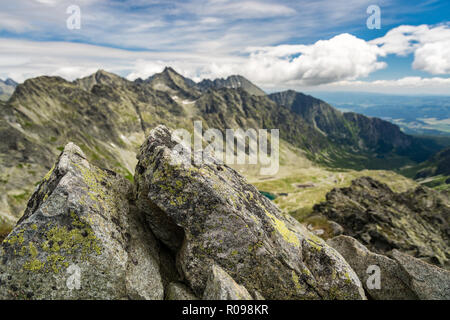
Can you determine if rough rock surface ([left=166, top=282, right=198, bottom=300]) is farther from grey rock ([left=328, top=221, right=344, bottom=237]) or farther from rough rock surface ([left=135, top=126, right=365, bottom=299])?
grey rock ([left=328, top=221, right=344, bottom=237])

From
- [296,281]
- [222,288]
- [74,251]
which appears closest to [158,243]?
[74,251]

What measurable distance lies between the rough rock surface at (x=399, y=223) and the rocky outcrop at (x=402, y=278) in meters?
42.9

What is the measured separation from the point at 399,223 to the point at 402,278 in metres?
67.8

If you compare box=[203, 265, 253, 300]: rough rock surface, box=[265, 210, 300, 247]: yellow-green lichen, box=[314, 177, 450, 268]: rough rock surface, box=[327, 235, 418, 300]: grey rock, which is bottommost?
box=[314, 177, 450, 268]: rough rock surface

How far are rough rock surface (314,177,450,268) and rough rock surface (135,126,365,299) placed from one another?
52.0m

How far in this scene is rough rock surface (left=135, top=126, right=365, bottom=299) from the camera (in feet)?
46.6

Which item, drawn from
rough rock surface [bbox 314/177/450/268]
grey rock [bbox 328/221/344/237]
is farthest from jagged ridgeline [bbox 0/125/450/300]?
rough rock surface [bbox 314/177/450/268]

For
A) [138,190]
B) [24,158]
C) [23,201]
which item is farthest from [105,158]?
[138,190]

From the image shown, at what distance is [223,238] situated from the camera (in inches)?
565

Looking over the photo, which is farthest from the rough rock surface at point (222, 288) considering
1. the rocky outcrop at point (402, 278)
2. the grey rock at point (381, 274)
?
the rocky outcrop at point (402, 278)

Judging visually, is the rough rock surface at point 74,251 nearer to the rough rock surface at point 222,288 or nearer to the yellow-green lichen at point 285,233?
the rough rock surface at point 222,288

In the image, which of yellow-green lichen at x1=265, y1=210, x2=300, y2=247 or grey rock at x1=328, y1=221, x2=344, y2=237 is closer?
yellow-green lichen at x1=265, y1=210, x2=300, y2=247
